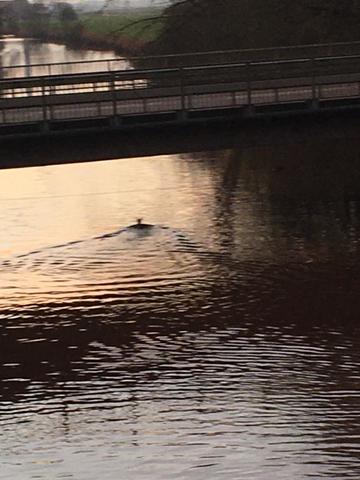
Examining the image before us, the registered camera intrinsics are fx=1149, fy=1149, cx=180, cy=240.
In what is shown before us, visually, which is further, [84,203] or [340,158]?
[340,158]

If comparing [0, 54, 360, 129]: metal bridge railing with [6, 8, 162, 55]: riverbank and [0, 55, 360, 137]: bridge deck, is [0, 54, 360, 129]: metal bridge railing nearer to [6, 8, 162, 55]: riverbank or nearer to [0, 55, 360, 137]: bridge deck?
[0, 55, 360, 137]: bridge deck

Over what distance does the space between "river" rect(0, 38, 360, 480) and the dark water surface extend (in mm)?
36

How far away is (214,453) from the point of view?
14.1 m

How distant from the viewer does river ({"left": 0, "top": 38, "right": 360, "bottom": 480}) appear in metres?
14.4

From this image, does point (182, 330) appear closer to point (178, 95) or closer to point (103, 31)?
point (178, 95)

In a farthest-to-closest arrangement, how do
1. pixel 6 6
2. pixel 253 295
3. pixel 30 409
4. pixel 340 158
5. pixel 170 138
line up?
pixel 6 6
pixel 340 158
pixel 170 138
pixel 253 295
pixel 30 409

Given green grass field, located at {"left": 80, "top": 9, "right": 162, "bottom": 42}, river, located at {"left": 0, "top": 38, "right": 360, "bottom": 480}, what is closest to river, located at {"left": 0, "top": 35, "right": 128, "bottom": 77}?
green grass field, located at {"left": 80, "top": 9, "right": 162, "bottom": 42}

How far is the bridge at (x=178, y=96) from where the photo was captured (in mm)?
→ 22578

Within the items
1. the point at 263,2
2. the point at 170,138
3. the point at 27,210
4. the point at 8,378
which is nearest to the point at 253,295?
the point at 170,138

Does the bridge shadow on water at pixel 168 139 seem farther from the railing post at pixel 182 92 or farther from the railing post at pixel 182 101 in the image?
the railing post at pixel 182 92

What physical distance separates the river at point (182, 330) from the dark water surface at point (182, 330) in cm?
4

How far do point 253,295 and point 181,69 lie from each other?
519cm

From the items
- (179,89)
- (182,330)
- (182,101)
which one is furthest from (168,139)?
(182,330)

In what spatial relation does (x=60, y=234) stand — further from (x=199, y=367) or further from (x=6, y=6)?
(x=6, y=6)
